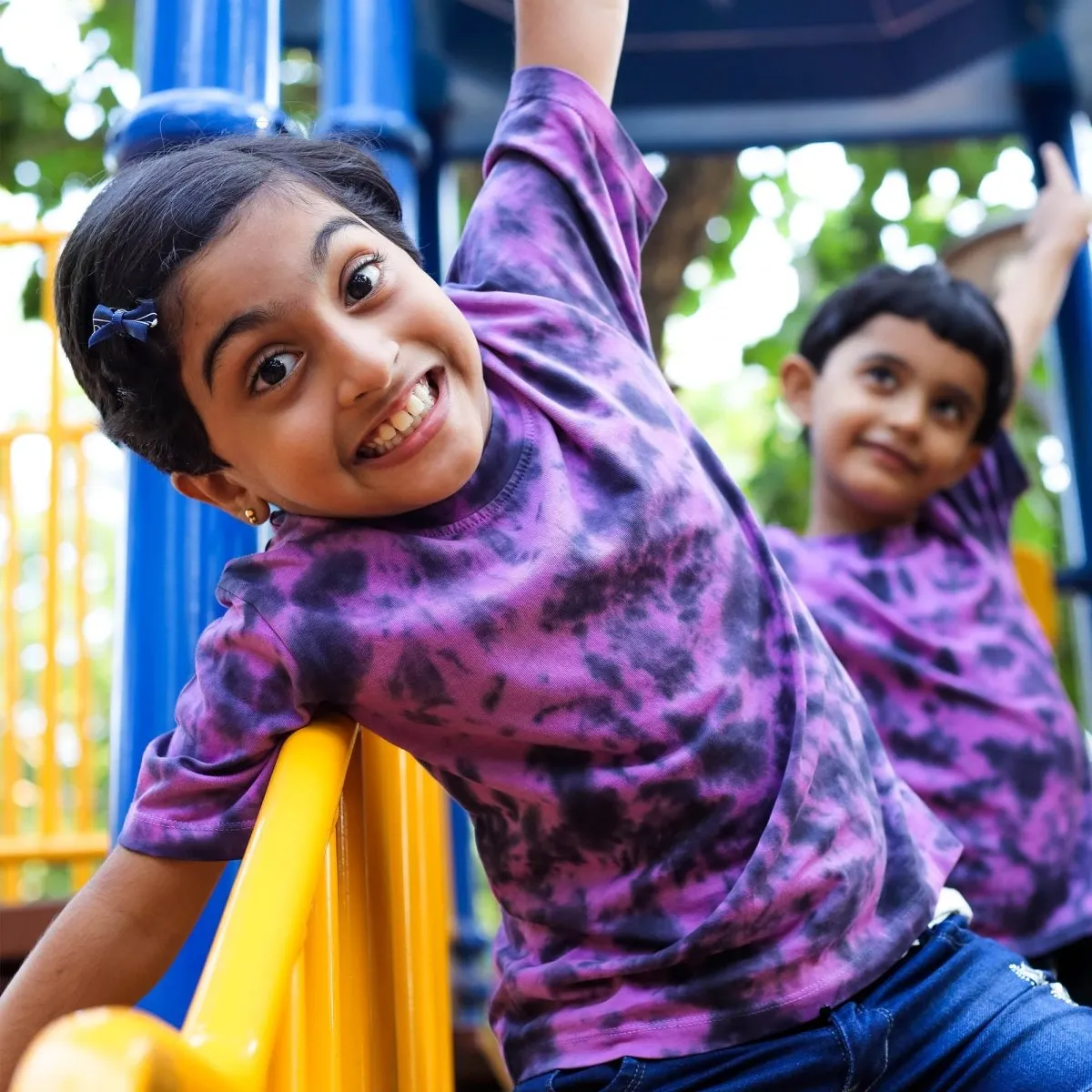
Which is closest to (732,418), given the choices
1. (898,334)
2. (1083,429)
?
(1083,429)

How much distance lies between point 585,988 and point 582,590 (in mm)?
313

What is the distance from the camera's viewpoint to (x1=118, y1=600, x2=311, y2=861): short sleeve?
1072 mm

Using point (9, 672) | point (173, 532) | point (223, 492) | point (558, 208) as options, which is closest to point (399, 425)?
point (223, 492)

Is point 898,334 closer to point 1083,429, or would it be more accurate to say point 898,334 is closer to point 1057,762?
→ point 1057,762

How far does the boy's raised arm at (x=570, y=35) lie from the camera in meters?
1.44

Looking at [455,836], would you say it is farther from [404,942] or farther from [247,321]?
[247,321]

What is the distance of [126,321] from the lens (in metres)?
1.08

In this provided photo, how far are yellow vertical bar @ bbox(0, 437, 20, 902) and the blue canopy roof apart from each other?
1234mm

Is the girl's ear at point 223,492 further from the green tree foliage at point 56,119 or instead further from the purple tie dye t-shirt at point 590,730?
the green tree foliage at point 56,119

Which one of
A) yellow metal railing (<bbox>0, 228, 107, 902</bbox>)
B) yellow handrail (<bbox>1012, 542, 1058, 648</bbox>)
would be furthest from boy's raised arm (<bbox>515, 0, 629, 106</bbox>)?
yellow metal railing (<bbox>0, 228, 107, 902</bbox>)

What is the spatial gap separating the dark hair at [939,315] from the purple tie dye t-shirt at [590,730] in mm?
893

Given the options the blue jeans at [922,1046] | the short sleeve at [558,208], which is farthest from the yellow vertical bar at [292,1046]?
the short sleeve at [558,208]

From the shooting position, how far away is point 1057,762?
1882mm

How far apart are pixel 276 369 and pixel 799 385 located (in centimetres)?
128
